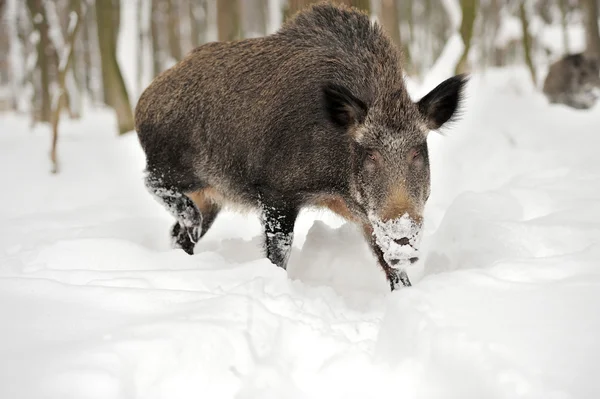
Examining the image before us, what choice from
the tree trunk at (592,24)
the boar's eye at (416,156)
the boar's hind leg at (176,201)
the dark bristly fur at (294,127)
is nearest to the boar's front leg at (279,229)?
the dark bristly fur at (294,127)

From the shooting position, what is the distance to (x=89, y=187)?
7070 mm

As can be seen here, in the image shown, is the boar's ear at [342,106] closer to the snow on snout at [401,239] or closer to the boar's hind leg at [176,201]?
the snow on snout at [401,239]

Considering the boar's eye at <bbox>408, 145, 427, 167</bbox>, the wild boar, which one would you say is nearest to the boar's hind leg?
the boar's eye at <bbox>408, 145, 427, 167</bbox>

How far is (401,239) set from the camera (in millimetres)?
3012

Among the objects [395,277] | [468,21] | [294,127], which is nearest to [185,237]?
[294,127]

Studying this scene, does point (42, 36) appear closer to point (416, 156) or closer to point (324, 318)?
point (416, 156)

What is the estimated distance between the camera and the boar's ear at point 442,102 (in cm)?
351

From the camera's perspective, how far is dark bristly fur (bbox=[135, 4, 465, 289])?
136 inches

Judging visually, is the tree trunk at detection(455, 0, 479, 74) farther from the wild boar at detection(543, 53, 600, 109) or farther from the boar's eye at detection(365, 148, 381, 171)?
the boar's eye at detection(365, 148, 381, 171)

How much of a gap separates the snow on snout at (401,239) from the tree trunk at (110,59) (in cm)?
697

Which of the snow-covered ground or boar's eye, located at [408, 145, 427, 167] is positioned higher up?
boar's eye, located at [408, 145, 427, 167]

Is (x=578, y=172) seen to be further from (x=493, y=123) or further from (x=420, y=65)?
(x=420, y=65)

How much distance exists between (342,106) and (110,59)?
672 centimetres

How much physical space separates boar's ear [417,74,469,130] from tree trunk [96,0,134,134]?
650 centimetres
